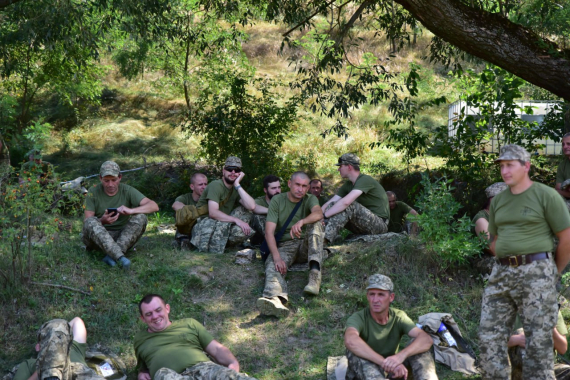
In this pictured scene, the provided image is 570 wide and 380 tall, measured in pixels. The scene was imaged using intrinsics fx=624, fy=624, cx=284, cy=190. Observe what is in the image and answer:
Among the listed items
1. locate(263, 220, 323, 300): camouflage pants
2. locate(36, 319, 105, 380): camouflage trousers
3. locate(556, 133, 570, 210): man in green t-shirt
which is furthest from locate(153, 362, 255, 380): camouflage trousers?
locate(556, 133, 570, 210): man in green t-shirt

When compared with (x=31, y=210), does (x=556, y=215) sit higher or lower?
higher

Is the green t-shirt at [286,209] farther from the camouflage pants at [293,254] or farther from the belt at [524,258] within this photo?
Result: the belt at [524,258]

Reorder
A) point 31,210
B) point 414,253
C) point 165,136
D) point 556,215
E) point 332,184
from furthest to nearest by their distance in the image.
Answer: point 165,136
point 332,184
point 414,253
point 31,210
point 556,215

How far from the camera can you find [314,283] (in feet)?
22.8

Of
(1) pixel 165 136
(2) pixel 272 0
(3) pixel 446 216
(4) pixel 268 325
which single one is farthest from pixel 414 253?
(1) pixel 165 136

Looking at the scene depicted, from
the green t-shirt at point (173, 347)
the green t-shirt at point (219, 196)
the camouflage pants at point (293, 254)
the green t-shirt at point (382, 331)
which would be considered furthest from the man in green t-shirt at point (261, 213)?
the green t-shirt at point (382, 331)

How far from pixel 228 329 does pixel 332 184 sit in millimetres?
6834

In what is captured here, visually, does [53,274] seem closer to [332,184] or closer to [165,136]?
[332,184]

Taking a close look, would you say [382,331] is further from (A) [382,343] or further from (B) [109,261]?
(B) [109,261]

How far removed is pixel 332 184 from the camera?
12.9 metres

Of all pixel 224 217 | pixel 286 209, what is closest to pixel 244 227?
pixel 224 217

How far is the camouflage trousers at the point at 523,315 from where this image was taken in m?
4.66

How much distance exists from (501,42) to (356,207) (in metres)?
2.71

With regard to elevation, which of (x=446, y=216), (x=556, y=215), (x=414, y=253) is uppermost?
(x=556, y=215)
